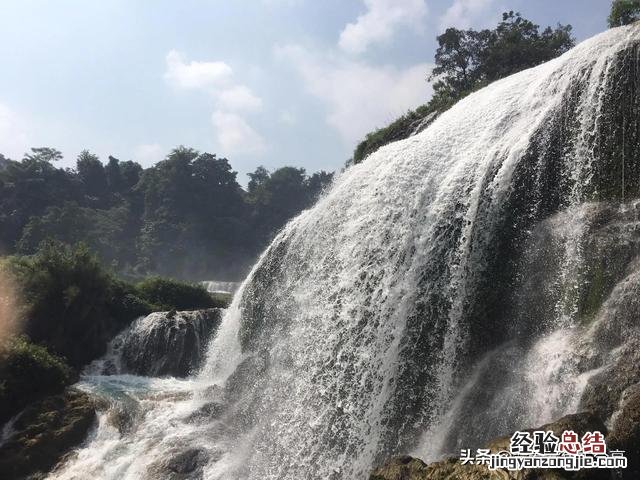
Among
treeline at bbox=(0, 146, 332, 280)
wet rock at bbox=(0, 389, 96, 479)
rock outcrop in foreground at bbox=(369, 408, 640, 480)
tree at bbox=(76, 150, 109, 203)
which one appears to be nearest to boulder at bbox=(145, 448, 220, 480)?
wet rock at bbox=(0, 389, 96, 479)

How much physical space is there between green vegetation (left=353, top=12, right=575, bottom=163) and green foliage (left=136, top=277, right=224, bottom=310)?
1304 centimetres

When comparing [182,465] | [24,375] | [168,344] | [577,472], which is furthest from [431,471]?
[168,344]

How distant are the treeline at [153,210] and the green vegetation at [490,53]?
3781 centimetres

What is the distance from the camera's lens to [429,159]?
467 inches

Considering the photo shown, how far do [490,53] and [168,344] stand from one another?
24722 mm

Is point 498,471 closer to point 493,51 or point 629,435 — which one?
point 629,435

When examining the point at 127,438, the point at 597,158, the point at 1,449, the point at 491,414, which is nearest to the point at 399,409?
the point at 491,414

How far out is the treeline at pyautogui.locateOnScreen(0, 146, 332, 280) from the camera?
228 feet

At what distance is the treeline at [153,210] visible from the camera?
69.5 m

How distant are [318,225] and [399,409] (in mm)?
6233

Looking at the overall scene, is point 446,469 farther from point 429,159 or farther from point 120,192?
point 120,192

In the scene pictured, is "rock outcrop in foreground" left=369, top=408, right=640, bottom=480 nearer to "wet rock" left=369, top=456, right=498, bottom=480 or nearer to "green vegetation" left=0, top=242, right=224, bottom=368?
"wet rock" left=369, top=456, right=498, bottom=480

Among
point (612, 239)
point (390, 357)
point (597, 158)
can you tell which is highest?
point (597, 158)

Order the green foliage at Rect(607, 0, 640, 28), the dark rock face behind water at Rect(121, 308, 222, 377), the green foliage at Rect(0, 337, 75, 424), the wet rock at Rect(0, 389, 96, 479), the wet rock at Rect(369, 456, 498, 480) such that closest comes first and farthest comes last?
1. the wet rock at Rect(369, 456, 498, 480)
2. the wet rock at Rect(0, 389, 96, 479)
3. the green foliage at Rect(0, 337, 75, 424)
4. the green foliage at Rect(607, 0, 640, 28)
5. the dark rock face behind water at Rect(121, 308, 222, 377)
